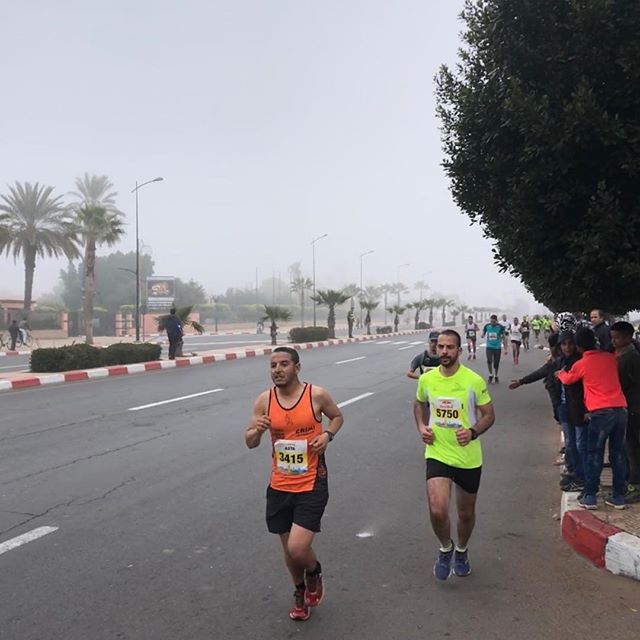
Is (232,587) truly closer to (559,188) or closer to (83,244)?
(559,188)

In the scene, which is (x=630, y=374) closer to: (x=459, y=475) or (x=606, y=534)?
(x=606, y=534)

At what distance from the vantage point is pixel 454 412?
3.92m

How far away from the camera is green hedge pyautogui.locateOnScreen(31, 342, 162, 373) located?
17500 millimetres

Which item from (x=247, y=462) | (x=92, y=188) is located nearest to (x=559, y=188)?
(x=247, y=462)

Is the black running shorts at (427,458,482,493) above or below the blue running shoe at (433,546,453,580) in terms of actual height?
above

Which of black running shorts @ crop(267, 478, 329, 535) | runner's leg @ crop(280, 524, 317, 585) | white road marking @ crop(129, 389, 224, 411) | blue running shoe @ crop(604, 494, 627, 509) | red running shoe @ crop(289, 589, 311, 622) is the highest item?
black running shorts @ crop(267, 478, 329, 535)

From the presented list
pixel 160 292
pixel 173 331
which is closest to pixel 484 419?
pixel 173 331

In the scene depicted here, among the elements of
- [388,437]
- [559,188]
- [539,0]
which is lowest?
[388,437]

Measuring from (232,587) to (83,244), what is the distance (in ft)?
131

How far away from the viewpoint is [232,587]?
3.77 metres

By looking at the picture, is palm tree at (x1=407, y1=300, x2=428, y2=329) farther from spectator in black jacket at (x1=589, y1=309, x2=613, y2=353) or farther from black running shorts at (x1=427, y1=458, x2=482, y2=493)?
black running shorts at (x1=427, y1=458, x2=482, y2=493)

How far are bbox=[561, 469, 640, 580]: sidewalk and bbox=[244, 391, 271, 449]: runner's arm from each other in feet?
7.81

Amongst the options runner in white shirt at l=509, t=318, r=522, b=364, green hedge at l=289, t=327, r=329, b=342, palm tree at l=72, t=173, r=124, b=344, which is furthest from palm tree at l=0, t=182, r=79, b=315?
runner in white shirt at l=509, t=318, r=522, b=364

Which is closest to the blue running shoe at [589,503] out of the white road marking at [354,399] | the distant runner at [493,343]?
the white road marking at [354,399]
